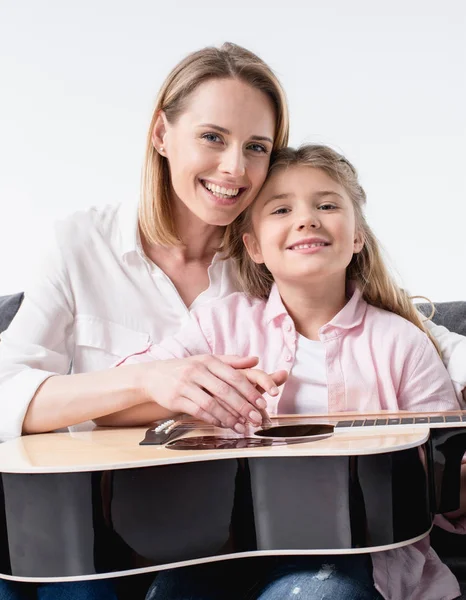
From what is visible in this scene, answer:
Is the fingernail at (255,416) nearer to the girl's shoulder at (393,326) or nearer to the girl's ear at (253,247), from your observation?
the girl's shoulder at (393,326)

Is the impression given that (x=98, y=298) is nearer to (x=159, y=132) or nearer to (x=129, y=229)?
(x=129, y=229)

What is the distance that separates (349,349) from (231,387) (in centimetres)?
37

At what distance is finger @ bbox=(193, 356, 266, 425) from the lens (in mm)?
1321

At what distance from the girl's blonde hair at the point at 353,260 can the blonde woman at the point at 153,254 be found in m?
0.05

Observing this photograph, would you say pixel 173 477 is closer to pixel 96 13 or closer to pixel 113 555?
pixel 113 555

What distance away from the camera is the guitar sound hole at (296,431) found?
→ 1.31 meters

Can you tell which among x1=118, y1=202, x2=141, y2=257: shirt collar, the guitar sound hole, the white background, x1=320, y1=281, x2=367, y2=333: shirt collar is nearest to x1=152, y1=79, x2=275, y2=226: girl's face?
x1=118, y1=202, x2=141, y2=257: shirt collar

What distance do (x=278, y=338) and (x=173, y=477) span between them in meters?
0.57

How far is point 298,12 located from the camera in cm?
361

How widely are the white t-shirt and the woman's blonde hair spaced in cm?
43

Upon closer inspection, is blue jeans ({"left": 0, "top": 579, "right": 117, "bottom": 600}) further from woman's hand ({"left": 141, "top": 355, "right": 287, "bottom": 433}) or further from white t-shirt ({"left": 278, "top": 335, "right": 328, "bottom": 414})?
white t-shirt ({"left": 278, "top": 335, "right": 328, "bottom": 414})

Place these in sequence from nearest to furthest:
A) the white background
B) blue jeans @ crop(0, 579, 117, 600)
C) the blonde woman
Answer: blue jeans @ crop(0, 579, 117, 600), the blonde woman, the white background

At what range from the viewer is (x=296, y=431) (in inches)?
53.0

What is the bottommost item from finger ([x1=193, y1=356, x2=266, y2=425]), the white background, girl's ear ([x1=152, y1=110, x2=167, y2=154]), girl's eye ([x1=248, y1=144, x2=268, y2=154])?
finger ([x1=193, y1=356, x2=266, y2=425])
